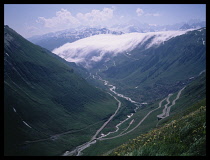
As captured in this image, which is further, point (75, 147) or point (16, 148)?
point (75, 147)

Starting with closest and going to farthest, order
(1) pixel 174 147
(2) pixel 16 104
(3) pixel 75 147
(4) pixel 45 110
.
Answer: (1) pixel 174 147
(3) pixel 75 147
(2) pixel 16 104
(4) pixel 45 110

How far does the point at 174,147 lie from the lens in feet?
67.9

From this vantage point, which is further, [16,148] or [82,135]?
[82,135]

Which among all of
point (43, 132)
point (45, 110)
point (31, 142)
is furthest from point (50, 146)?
point (45, 110)

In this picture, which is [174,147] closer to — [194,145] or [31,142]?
[194,145]

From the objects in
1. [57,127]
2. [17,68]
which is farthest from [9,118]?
[17,68]

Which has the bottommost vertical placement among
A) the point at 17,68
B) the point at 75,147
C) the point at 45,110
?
the point at 75,147

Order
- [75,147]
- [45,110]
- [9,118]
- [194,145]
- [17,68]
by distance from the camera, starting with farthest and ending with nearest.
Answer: [17,68], [45,110], [75,147], [9,118], [194,145]

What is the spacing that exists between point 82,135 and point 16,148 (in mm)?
62364

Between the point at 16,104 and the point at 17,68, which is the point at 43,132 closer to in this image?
the point at 16,104

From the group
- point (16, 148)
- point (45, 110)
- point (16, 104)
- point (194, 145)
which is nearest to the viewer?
point (194, 145)
